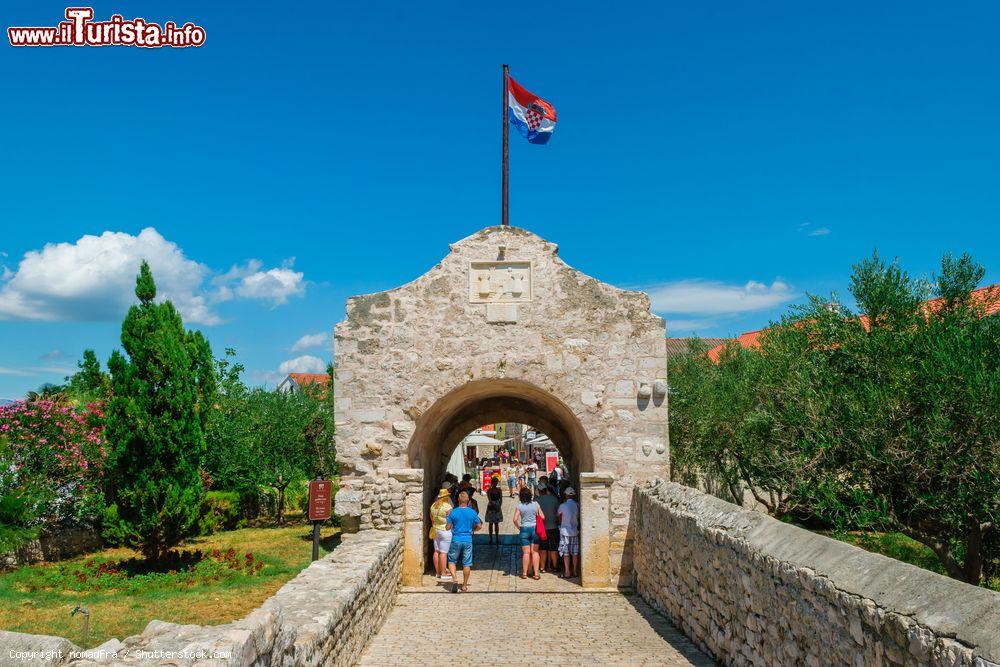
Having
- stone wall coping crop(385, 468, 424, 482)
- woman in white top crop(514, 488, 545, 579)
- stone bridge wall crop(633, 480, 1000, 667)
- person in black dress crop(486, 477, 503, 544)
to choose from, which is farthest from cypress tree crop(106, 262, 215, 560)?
stone bridge wall crop(633, 480, 1000, 667)

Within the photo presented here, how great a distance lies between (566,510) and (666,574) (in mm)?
3163

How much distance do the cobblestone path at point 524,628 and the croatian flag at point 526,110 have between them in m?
7.99

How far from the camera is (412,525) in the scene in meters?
10.6

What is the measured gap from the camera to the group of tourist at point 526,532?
1055cm

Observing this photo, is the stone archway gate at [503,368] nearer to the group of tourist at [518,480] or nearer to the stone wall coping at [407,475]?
the stone wall coping at [407,475]

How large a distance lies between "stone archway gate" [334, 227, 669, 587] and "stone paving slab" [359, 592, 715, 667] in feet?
3.36

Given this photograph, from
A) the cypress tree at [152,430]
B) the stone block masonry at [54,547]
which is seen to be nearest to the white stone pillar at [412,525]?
the cypress tree at [152,430]

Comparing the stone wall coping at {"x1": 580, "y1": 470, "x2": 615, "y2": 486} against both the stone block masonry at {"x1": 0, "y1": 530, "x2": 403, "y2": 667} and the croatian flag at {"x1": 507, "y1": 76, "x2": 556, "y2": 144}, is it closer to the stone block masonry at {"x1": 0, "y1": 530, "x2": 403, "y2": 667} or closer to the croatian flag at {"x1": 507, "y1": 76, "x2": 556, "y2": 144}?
the stone block masonry at {"x1": 0, "y1": 530, "x2": 403, "y2": 667}

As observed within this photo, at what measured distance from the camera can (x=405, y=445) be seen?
10766mm

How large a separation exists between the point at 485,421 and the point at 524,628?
7034 mm

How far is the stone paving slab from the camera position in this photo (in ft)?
23.3

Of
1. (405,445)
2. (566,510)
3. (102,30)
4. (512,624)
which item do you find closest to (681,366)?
(566,510)

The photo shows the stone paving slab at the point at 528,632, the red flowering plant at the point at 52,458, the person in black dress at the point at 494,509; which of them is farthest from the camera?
the person in black dress at the point at 494,509

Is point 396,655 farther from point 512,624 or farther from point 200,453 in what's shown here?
point 200,453
